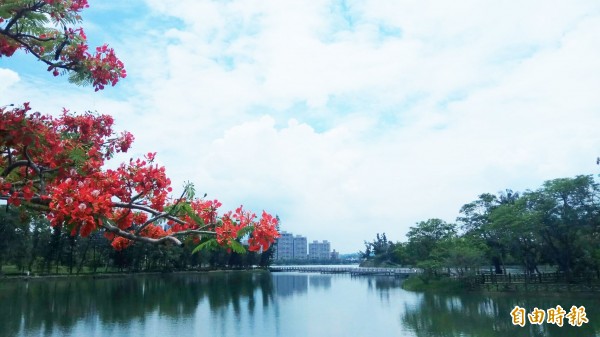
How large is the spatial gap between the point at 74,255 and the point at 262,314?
36564 millimetres

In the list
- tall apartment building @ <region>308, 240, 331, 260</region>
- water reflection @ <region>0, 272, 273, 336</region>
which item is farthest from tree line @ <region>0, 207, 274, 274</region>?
tall apartment building @ <region>308, 240, 331, 260</region>

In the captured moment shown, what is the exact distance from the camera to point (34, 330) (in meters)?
18.6

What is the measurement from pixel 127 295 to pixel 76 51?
31.8 meters

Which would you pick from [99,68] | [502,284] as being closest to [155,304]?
[502,284]

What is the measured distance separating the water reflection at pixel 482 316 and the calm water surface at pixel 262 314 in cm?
4

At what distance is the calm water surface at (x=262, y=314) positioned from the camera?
19.3 m

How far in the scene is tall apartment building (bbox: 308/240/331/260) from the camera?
160 metres

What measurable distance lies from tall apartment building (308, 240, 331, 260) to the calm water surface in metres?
127

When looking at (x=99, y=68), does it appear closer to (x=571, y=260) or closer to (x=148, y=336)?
(x=148, y=336)

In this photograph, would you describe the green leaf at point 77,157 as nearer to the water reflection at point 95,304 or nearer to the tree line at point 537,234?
the water reflection at point 95,304

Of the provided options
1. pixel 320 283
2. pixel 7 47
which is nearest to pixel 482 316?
pixel 7 47

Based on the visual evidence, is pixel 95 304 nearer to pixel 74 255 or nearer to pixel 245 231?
pixel 245 231

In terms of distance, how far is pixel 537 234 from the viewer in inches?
1114

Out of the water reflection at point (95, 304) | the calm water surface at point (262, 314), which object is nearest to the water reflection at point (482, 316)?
the calm water surface at point (262, 314)
